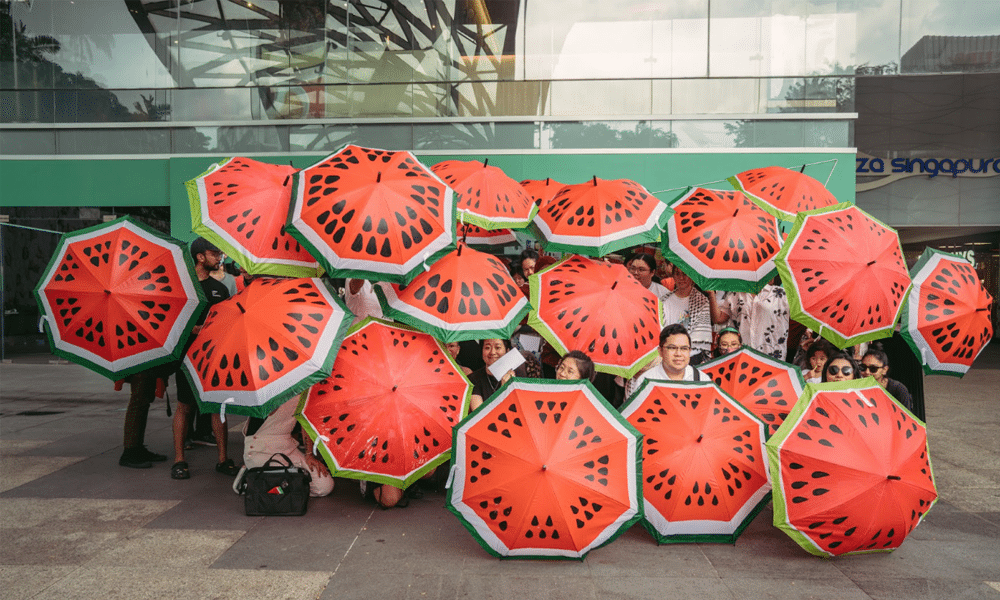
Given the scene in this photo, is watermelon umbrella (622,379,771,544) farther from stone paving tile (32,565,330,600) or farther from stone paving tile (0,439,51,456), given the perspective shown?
stone paving tile (0,439,51,456)

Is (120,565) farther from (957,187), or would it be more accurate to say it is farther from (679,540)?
(957,187)

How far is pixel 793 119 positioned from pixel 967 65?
3.71m

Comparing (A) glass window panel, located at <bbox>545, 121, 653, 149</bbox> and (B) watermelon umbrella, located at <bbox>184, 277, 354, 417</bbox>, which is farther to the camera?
(A) glass window panel, located at <bbox>545, 121, 653, 149</bbox>

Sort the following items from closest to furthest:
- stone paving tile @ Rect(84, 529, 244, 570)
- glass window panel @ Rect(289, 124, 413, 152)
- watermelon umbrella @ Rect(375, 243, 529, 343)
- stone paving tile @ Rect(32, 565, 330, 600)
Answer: stone paving tile @ Rect(32, 565, 330, 600) < stone paving tile @ Rect(84, 529, 244, 570) < watermelon umbrella @ Rect(375, 243, 529, 343) < glass window panel @ Rect(289, 124, 413, 152)

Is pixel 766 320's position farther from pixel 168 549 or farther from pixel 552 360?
pixel 168 549

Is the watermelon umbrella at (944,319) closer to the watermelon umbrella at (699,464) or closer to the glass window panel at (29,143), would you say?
the watermelon umbrella at (699,464)

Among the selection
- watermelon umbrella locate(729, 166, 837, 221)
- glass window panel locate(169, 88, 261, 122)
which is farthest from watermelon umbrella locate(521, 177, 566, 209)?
glass window panel locate(169, 88, 261, 122)

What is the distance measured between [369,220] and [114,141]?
12.0m

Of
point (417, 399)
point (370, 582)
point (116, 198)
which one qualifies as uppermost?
point (116, 198)

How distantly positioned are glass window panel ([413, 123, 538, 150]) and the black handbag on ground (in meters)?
9.50

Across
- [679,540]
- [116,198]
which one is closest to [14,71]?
[116,198]

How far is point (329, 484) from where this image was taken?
5699 mm

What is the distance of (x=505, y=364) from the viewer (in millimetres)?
5582

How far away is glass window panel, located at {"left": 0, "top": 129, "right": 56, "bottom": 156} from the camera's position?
14.3 m
